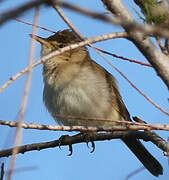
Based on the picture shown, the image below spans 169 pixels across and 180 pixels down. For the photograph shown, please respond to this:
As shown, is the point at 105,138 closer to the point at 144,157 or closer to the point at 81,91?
the point at 81,91

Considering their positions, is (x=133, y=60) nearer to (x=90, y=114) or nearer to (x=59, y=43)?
(x=90, y=114)

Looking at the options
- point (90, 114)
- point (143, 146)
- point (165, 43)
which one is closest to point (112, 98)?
point (90, 114)

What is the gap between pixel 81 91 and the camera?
4.47m

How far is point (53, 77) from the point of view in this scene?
469 cm

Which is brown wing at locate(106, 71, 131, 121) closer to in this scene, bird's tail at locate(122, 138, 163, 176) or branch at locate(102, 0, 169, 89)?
bird's tail at locate(122, 138, 163, 176)

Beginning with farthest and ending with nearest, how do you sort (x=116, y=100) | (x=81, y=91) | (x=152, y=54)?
(x=116, y=100) → (x=81, y=91) → (x=152, y=54)

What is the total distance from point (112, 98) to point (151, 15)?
8.99ft

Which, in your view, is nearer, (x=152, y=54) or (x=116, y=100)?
(x=152, y=54)

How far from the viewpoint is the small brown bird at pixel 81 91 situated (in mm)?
4492

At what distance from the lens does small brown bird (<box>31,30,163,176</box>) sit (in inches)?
177

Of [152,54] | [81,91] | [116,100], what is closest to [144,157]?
[116,100]

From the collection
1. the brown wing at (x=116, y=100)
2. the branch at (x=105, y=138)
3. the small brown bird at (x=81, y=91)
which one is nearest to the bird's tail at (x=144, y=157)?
the small brown bird at (x=81, y=91)

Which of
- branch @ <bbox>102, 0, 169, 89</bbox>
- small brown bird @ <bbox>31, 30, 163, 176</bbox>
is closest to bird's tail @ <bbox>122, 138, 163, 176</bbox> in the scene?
small brown bird @ <bbox>31, 30, 163, 176</bbox>

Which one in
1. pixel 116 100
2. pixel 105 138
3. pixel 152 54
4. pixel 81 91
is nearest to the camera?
pixel 152 54
